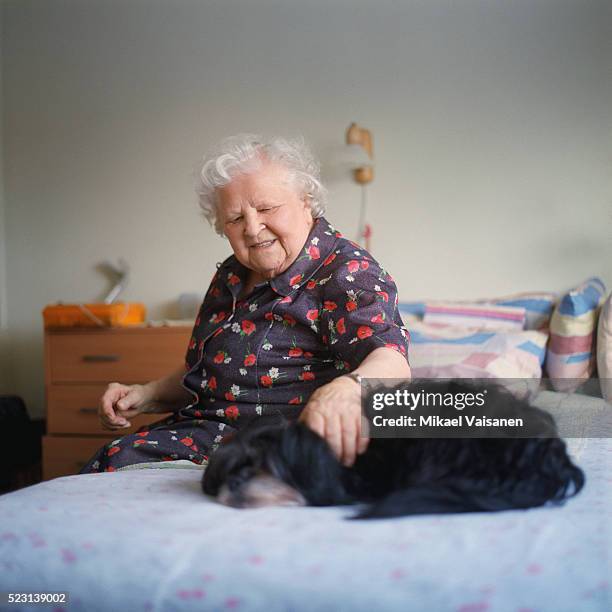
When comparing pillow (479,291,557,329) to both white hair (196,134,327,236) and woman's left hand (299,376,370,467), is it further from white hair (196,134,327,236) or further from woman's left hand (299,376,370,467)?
woman's left hand (299,376,370,467)

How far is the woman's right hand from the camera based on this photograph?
5.28 ft

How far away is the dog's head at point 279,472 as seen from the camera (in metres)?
0.84

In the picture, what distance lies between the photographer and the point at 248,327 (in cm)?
144

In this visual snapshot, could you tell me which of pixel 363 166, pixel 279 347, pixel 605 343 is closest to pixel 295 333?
pixel 279 347

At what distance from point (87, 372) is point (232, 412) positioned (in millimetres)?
1967

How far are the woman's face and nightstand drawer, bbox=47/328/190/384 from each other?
1637 mm

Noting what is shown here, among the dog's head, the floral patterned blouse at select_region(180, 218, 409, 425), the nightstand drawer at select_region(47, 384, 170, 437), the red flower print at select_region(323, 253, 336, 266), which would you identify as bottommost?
the nightstand drawer at select_region(47, 384, 170, 437)

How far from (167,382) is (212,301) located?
0.23 metres

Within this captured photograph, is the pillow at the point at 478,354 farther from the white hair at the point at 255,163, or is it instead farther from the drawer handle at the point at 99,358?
the drawer handle at the point at 99,358

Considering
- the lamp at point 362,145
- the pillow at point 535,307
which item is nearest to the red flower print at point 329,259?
the pillow at point 535,307

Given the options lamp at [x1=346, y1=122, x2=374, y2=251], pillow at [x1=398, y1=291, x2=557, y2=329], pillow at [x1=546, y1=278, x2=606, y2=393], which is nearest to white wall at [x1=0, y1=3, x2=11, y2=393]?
lamp at [x1=346, y1=122, x2=374, y2=251]

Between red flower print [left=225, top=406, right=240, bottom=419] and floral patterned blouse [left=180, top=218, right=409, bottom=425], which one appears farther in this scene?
red flower print [left=225, top=406, right=240, bottom=419]

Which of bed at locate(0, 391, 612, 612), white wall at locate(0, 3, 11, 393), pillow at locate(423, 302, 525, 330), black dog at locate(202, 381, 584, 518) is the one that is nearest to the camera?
bed at locate(0, 391, 612, 612)

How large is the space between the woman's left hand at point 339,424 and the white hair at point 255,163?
0.71 m
